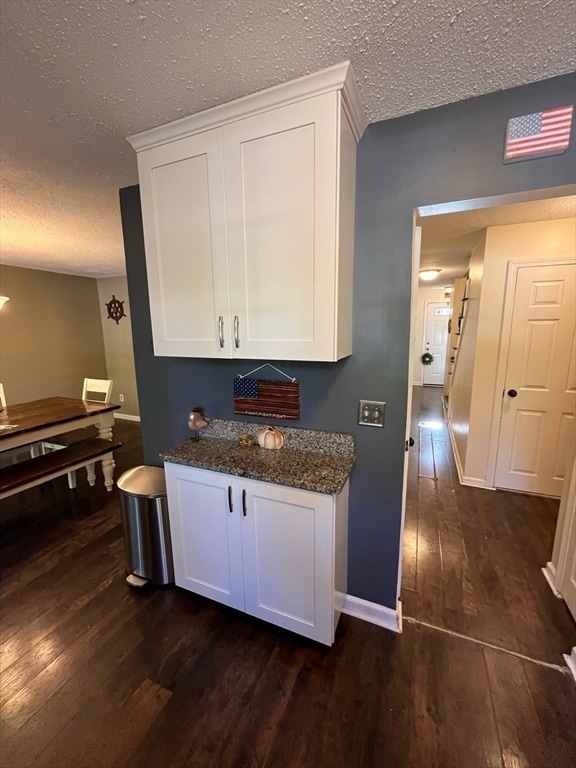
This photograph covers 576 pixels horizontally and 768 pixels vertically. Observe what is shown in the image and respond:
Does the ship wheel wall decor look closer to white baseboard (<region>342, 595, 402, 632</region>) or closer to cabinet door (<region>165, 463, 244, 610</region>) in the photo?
cabinet door (<region>165, 463, 244, 610</region>)

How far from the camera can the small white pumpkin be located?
1.66 meters

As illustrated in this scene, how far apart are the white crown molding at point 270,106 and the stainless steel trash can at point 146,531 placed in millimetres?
1750

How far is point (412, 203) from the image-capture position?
131cm

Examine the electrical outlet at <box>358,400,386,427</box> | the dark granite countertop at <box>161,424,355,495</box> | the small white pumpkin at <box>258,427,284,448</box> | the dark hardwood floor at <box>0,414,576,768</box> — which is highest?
the electrical outlet at <box>358,400,386,427</box>

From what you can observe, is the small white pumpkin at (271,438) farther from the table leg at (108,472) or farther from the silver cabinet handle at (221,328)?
the table leg at (108,472)

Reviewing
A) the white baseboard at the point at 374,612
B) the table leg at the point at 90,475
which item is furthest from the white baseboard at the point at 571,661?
the table leg at the point at 90,475

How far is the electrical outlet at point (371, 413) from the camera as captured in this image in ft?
4.87

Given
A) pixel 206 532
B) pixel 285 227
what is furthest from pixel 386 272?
pixel 206 532

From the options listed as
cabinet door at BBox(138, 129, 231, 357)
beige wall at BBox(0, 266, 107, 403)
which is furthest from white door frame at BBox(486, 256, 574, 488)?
beige wall at BBox(0, 266, 107, 403)

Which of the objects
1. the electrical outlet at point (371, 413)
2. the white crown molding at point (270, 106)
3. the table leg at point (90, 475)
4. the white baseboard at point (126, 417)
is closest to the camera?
the white crown molding at point (270, 106)

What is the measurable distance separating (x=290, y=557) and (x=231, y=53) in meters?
1.92

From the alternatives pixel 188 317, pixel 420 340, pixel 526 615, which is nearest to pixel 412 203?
pixel 188 317

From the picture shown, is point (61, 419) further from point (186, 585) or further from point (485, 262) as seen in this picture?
point (485, 262)

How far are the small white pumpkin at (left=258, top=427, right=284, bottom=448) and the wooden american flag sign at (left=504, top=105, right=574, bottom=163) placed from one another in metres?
1.51
